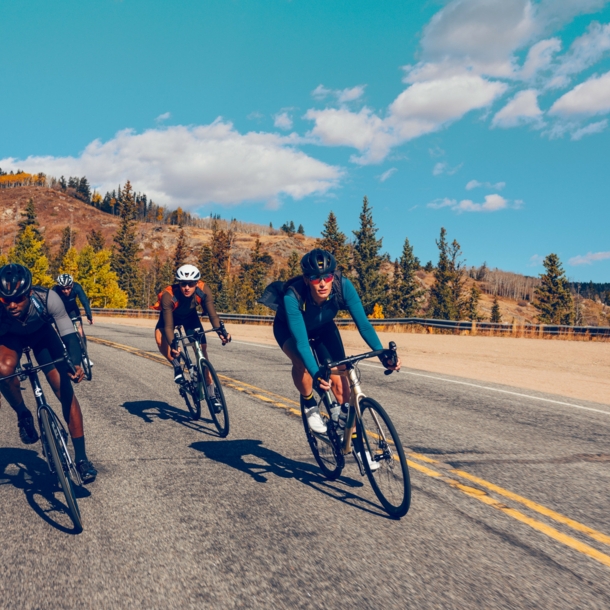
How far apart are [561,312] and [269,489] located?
218 feet

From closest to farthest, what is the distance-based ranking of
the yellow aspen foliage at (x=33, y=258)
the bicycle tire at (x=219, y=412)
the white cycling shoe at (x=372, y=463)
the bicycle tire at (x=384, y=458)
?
the bicycle tire at (x=384, y=458) < the white cycling shoe at (x=372, y=463) < the bicycle tire at (x=219, y=412) < the yellow aspen foliage at (x=33, y=258)

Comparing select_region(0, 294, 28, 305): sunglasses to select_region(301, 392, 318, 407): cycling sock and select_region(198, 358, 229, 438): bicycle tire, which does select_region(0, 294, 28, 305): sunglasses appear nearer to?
select_region(301, 392, 318, 407): cycling sock

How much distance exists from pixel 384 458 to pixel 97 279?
74240 millimetres

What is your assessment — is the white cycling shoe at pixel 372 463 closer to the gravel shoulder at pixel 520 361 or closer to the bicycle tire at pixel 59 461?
the bicycle tire at pixel 59 461

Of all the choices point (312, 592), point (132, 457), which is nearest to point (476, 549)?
point (312, 592)

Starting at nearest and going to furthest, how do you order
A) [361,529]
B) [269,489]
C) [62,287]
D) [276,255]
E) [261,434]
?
[361,529] < [269,489] < [261,434] < [62,287] < [276,255]

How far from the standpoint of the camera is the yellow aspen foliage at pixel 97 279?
2852 inches

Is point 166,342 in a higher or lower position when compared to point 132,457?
higher

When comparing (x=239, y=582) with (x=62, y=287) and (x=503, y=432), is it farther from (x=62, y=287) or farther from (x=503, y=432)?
(x=62, y=287)

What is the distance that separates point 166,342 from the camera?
8.21m

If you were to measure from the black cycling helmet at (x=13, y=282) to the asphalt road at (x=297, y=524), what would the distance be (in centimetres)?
167

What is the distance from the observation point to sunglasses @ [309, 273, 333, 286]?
4.75 metres

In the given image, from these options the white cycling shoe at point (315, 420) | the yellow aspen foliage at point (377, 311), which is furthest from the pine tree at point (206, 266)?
the white cycling shoe at point (315, 420)

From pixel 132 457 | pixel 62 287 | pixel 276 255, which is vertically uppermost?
pixel 276 255
